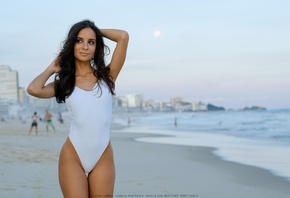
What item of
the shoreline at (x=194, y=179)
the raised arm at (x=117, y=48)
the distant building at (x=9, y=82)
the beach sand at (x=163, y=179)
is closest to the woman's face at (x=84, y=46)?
the raised arm at (x=117, y=48)

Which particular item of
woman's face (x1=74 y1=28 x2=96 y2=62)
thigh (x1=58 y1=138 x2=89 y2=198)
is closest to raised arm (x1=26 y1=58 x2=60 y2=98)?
woman's face (x1=74 y1=28 x2=96 y2=62)

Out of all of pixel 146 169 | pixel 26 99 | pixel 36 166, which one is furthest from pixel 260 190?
pixel 26 99

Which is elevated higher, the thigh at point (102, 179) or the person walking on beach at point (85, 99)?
the person walking on beach at point (85, 99)

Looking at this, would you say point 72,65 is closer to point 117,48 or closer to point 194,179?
point 117,48

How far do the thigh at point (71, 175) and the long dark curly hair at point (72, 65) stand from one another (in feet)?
1.06

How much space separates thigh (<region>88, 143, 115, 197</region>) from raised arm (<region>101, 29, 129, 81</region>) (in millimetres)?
565

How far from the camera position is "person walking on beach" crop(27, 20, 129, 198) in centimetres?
259

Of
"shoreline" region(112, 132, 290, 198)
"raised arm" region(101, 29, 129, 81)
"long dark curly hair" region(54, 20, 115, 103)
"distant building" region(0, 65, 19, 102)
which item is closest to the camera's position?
Result: "long dark curly hair" region(54, 20, 115, 103)

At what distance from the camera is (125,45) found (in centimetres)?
287

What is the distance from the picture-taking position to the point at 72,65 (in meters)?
2.78

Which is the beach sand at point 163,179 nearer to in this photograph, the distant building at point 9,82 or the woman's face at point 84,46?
the woman's face at point 84,46

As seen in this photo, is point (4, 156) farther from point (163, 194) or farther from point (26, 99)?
point (26, 99)

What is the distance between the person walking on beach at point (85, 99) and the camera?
2588 mm

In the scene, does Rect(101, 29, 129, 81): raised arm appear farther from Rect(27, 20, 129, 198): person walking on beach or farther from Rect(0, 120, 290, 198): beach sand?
Rect(0, 120, 290, 198): beach sand
